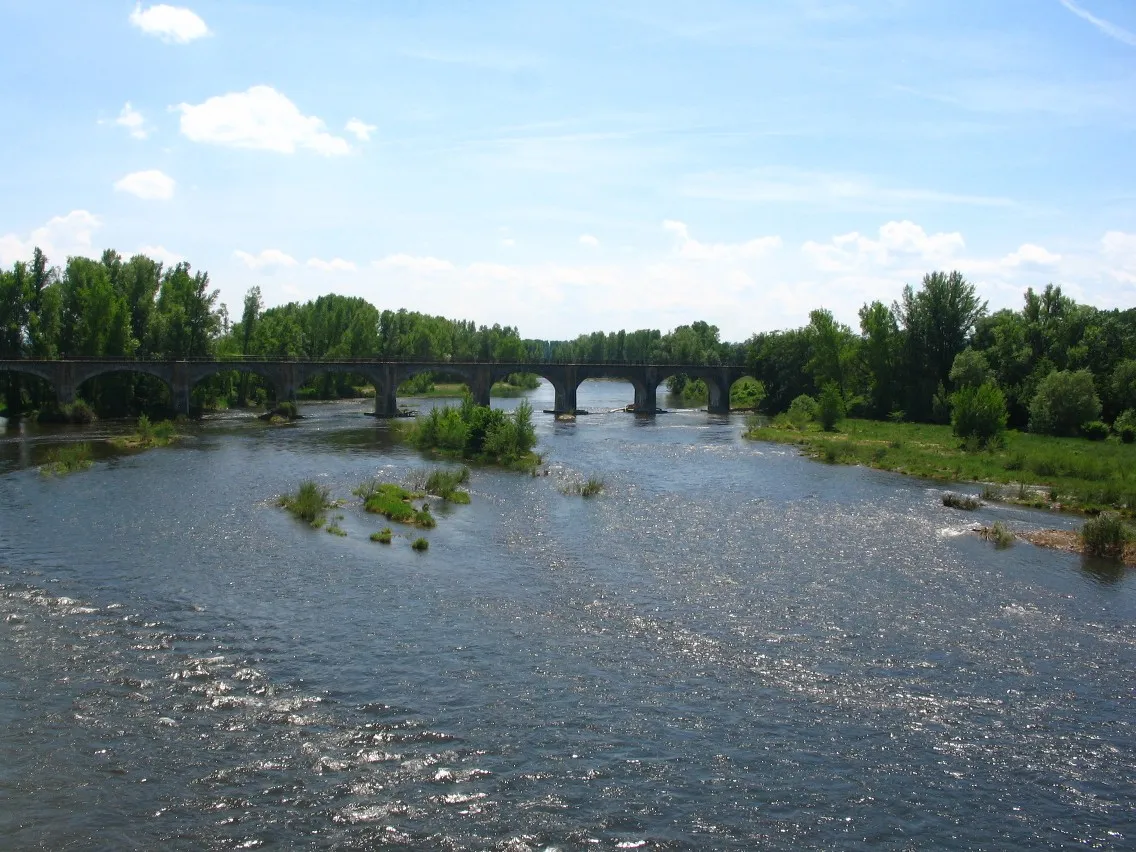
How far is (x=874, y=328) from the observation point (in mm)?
108875

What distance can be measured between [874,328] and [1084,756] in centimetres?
9272

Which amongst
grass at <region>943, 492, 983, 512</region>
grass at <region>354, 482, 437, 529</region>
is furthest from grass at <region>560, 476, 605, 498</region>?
grass at <region>943, 492, 983, 512</region>

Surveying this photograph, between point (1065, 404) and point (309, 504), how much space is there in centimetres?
6502

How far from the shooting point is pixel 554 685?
2458 cm

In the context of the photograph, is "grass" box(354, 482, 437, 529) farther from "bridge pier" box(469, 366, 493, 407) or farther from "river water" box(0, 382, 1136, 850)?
"bridge pier" box(469, 366, 493, 407)

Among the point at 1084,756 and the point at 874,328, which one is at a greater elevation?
the point at 874,328

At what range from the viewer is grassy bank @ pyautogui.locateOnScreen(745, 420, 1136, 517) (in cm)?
5269

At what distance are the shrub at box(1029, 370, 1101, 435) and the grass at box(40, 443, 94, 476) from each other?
7526 centimetres

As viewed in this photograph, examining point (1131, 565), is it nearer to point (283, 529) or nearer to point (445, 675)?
point (445, 675)

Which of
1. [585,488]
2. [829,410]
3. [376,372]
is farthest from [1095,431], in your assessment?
[376,372]

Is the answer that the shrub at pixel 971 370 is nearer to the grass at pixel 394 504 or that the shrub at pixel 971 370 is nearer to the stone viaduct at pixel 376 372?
the stone viaduct at pixel 376 372

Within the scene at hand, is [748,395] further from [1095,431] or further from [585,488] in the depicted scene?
[585,488]

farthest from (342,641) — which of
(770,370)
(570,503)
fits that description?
(770,370)

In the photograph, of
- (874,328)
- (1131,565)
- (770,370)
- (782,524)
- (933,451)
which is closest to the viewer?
(1131,565)
